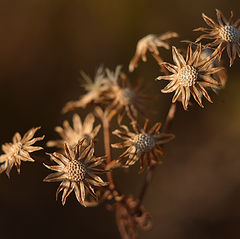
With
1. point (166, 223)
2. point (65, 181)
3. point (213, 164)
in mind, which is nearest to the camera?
point (65, 181)

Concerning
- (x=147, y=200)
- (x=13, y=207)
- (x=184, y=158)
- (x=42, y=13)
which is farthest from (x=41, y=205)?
(x=42, y=13)

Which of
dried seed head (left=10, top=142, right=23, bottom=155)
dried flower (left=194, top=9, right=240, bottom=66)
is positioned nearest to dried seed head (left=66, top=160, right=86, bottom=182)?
dried seed head (left=10, top=142, right=23, bottom=155)

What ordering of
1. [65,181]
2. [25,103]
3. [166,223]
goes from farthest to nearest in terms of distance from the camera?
[25,103] < [166,223] < [65,181]

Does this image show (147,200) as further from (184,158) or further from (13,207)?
(13,207)

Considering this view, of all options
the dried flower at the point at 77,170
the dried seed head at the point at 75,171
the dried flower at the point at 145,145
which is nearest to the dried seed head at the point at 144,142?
the dried flower at the point at 145,145

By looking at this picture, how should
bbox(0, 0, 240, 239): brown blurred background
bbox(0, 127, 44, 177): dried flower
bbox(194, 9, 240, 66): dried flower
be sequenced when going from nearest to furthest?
bbox(194, 9, 240, 66): dried flower
bbox(0, 127, 44, 177): dried flower
bbox(0, 0, 240, 239): brown blurred background

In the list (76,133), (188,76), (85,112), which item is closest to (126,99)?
(76,133)

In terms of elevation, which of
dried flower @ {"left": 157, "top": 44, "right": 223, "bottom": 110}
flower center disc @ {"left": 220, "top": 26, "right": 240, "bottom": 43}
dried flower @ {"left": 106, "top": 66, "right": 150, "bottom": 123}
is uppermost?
dried flower @ {"left": 106, "top": 66, "right": 150, "bottom": 123}

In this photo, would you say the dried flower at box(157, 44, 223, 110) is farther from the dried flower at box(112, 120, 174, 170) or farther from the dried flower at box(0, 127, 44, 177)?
the dried flower at box(0, 127, 44, 177)
